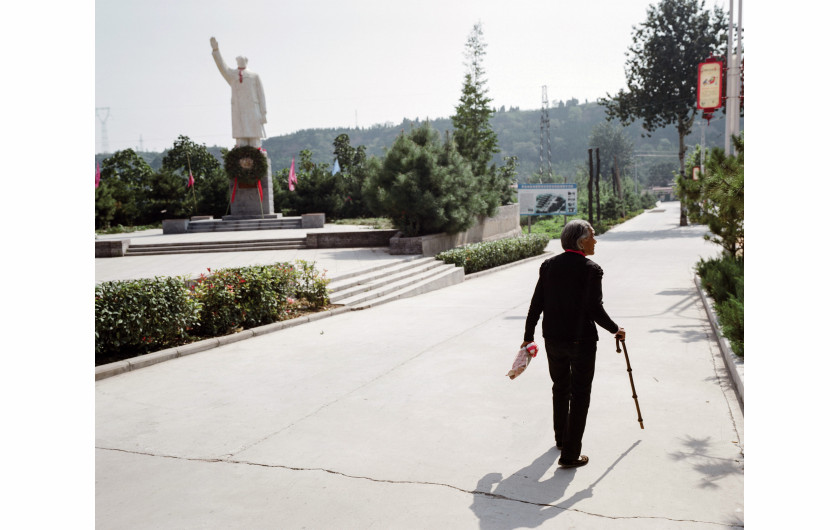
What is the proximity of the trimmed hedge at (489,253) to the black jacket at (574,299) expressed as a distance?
14.0 metres

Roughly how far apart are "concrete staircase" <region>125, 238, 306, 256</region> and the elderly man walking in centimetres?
1838

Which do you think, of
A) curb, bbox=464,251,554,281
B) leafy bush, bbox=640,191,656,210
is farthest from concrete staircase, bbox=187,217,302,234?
leafy bush, bbox=640,191,656,210

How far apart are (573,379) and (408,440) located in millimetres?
1421

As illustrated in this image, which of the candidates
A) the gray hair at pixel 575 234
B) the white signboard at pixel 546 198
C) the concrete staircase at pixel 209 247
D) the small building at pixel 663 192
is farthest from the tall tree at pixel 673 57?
the small building at pixel 663 192

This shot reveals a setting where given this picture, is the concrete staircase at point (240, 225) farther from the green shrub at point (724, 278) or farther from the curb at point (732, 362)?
the curb at point (732, 362)

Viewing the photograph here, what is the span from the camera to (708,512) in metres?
3.97

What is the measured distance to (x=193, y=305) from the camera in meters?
9.14

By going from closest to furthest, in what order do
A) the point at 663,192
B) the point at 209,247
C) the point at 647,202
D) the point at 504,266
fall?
the point at 504,266, the point at 209,247, the point at 647,202, the point at 663,192

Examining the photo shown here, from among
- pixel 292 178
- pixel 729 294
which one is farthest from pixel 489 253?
pixel 292 178

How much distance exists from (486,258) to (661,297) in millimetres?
7380

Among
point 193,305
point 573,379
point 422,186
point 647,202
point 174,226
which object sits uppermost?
point 647,202

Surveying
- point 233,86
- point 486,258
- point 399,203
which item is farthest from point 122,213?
point 486,258

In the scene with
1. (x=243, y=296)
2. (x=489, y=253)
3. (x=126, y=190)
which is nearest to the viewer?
(x=243, y=296)

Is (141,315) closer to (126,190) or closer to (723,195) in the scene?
(723,195)
